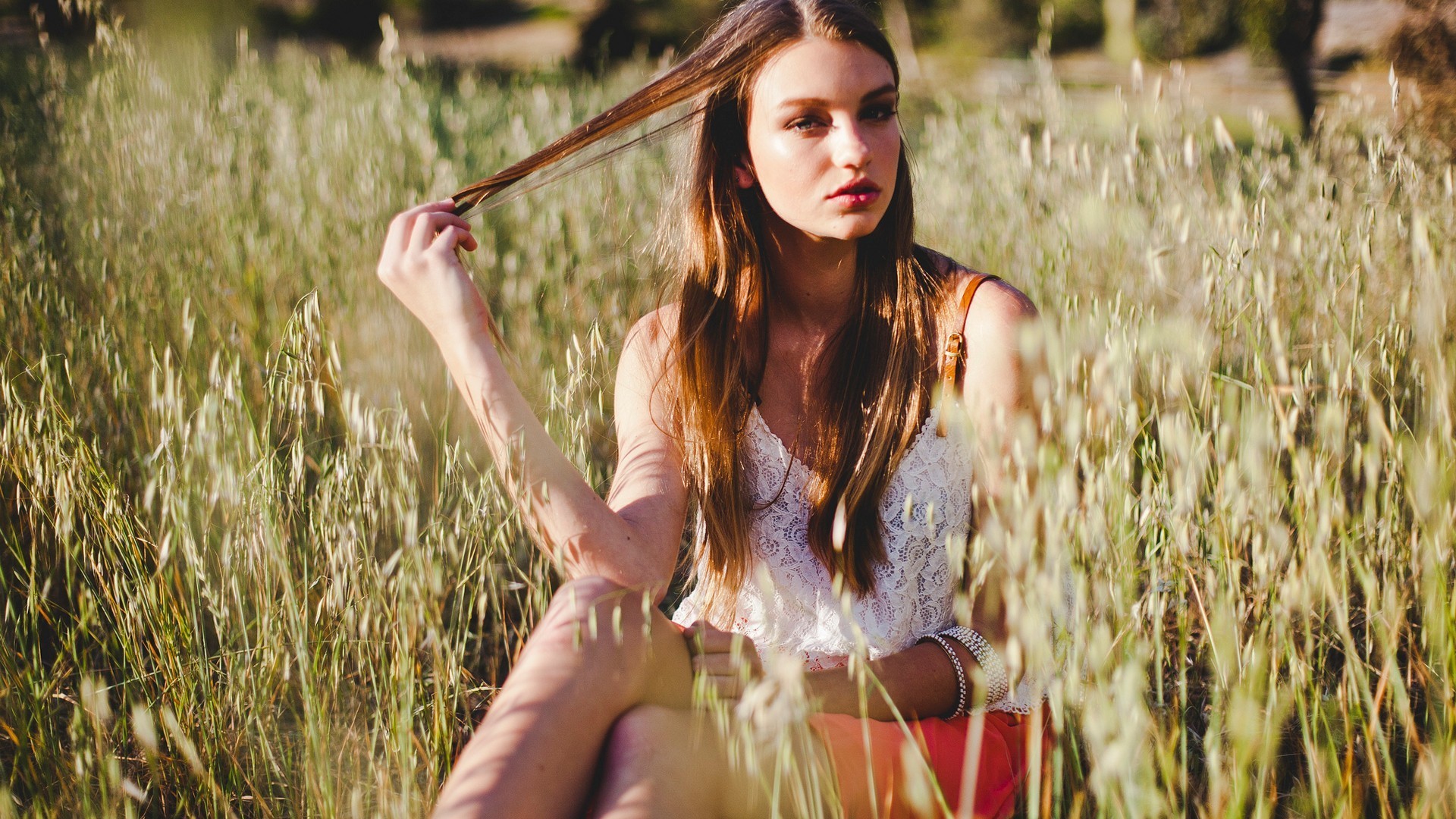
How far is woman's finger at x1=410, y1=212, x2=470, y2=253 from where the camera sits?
136 cm

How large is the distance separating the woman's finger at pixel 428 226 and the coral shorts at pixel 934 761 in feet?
2.70

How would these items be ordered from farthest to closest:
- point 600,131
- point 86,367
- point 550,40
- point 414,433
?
point 550,40, point 414,433, point 86,367, point 600,131

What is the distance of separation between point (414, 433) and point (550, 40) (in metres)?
18.8

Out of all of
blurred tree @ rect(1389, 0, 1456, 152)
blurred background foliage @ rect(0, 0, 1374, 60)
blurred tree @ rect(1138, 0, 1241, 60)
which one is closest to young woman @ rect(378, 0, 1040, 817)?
blurred tree @ rect(1389, 0, 1456, 152)

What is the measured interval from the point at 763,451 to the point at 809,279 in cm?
32

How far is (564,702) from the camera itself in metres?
1.17

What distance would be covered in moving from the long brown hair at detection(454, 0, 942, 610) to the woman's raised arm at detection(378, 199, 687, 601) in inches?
5.8

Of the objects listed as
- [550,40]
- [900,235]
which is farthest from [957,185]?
[550,40]

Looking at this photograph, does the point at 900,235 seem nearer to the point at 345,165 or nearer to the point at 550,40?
the point at 345,165

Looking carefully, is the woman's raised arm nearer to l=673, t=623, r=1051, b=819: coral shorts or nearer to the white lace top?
the white lace top

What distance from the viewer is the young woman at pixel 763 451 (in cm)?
118

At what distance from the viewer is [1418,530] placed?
1190 mm

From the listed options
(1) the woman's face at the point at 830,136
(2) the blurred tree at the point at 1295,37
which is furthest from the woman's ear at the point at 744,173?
(2) the blurred tree at the point at 1295,37

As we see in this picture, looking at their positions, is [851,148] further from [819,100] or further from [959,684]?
[959,684]
